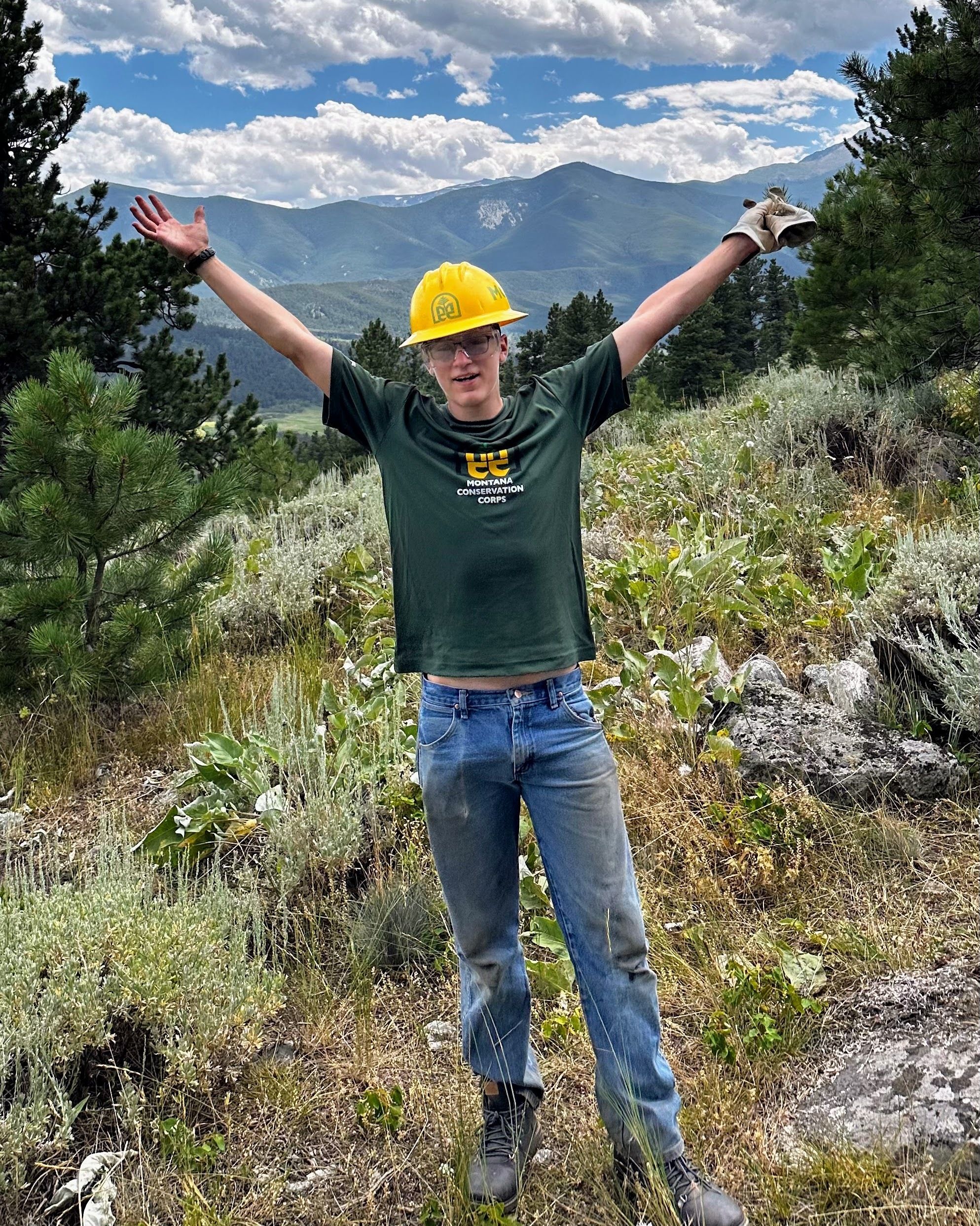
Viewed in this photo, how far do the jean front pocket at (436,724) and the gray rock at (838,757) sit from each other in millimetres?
1859

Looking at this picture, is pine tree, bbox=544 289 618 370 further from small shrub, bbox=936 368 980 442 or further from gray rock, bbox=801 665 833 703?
gray rock, bbox=801 665 833 703

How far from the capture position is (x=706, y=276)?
2.40 m

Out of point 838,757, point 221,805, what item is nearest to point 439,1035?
point 221,805

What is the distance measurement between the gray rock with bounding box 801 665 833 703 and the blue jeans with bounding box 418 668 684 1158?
2.22 meters

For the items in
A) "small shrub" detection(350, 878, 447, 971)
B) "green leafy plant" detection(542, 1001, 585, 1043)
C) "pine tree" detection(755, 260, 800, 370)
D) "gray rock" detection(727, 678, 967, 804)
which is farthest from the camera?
"pine tree" detection(755, 260, 800, 370)

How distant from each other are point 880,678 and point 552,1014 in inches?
88.1

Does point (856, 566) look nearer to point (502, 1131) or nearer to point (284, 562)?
point (502, 1131)

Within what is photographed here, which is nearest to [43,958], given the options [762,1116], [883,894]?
[762,1116]

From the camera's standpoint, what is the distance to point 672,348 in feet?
116

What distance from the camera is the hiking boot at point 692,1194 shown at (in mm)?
1983

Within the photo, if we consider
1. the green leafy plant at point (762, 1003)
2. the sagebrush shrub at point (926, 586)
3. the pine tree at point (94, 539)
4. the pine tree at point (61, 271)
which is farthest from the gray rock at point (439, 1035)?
the pine tree at point (61, 271)

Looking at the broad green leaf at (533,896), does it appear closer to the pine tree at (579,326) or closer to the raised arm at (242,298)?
the raised arm at (242,298)

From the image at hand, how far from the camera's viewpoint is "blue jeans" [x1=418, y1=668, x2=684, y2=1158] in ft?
6.79

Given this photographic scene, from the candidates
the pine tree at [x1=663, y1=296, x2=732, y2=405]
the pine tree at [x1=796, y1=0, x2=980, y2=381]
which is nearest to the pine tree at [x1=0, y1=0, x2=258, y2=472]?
the pine tree at [x1=796, y1=0, x2=980, y2=381]
